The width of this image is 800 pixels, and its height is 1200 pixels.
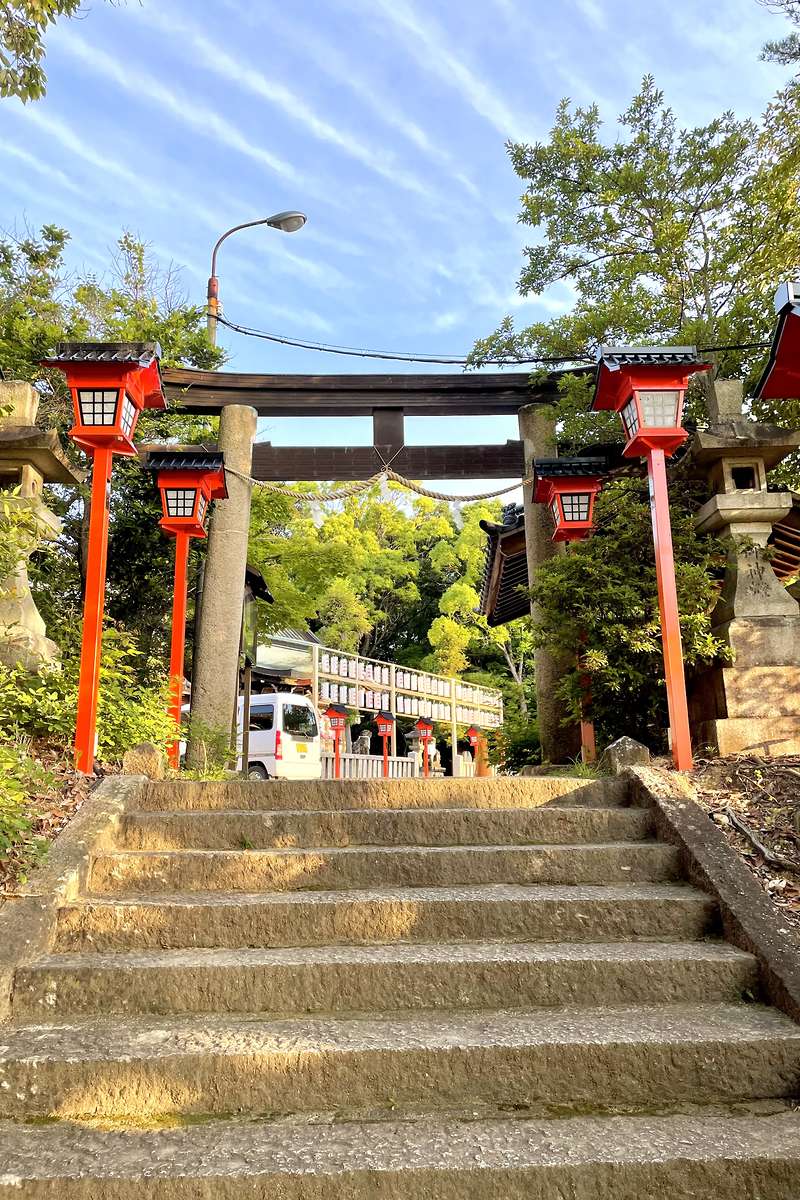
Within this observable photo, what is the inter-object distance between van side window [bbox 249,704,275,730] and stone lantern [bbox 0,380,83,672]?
771 centimetres

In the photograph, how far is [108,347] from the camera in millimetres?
5094

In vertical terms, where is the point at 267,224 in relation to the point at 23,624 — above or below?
above

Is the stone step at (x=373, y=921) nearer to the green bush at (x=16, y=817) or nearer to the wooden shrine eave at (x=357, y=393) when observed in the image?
the green bush at (x=16, y=817)

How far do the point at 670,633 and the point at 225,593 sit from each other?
5494mm

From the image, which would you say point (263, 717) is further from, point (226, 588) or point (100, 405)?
point (100, 405)

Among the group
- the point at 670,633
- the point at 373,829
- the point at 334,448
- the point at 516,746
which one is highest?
the point at 334,448

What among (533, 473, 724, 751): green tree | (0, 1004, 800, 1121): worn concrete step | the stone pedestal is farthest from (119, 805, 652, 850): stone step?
(533, 473, 724, 751): green tree

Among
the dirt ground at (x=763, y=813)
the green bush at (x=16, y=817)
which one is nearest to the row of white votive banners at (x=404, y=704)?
the dirt ground at (x=763, y=813)

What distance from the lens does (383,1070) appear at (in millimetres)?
2266

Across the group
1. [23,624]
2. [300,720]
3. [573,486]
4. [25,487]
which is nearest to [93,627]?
[23,624]

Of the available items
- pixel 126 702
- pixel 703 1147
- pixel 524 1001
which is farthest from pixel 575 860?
pixel 126 702

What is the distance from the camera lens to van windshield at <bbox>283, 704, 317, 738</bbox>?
13675 millimetres

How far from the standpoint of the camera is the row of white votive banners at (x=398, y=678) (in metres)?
15.5

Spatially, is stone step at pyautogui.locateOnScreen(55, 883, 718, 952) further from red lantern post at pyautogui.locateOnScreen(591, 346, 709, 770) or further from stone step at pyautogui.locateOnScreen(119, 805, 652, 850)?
red lantern post at pyautogui.locateOnScreen(591, 346, 709, 770)
